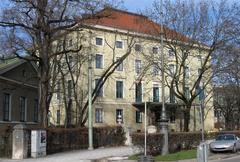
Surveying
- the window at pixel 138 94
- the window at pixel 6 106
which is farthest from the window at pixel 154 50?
the window at pixel 138 94

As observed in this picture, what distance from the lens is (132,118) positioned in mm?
83312

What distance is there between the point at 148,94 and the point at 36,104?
3093 cm

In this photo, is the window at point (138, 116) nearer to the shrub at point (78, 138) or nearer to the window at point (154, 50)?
the window at point (154, 50)

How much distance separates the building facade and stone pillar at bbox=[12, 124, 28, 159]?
44.0 ft

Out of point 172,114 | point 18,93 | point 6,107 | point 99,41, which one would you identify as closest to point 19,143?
point 6,107

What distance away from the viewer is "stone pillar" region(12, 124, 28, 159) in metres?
30.5

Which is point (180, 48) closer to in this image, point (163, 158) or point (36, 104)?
point (36, 104)

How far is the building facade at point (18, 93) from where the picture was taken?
150ft

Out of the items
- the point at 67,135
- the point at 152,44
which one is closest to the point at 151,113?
the point at 152,44

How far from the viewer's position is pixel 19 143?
101ft

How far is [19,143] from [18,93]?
1919 centimetres

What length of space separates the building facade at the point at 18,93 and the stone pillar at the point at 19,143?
13.4 m

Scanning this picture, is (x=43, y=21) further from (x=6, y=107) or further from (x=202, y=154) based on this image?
(x=202, y=154)

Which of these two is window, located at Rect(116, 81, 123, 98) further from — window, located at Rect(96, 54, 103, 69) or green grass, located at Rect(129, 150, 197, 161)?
green grass, located at Rect(129, 150, 197, 161)
